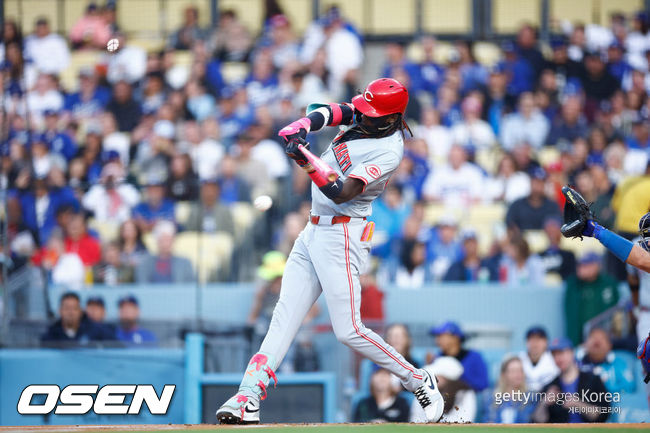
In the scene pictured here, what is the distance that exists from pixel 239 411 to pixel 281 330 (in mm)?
550

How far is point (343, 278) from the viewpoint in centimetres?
593

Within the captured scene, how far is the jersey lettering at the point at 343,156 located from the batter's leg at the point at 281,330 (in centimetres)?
43

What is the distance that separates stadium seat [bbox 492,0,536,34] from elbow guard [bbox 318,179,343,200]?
918 cm

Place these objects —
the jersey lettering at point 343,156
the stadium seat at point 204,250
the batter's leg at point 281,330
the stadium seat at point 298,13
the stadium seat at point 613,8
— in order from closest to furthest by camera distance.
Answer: the batter's leg at point 281,330, the jersey lettering at point 343,156, the stadium seat at point 204,250, the stadium seat at point 613,8, the stadium seat at point 298,13

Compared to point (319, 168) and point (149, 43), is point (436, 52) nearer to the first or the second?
point (149, 43)

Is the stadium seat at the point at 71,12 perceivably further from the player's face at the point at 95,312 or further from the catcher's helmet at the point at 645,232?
the catcher's helmet at the point at 645,232

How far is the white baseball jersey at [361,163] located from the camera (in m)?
5.93

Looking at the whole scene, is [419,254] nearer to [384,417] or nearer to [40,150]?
[384,417]

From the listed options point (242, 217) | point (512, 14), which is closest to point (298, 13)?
point (512, 14)

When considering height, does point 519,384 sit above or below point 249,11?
below

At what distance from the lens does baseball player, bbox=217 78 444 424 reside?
5.91 meters

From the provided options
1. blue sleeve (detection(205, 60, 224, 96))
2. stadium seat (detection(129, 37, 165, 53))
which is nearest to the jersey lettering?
blue sleeve (detection(205, 60, 224, 96))

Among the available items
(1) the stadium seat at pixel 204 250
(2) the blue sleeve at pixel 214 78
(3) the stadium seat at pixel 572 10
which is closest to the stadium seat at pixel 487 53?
(3) the stadium seat at pixel 572 10

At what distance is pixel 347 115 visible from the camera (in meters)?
6.13
